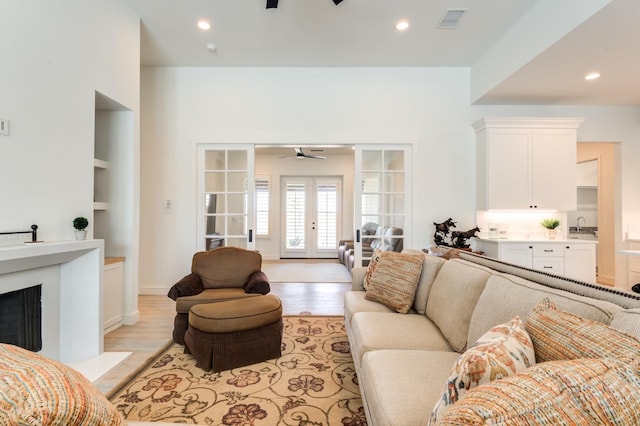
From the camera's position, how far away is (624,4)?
7.61ft

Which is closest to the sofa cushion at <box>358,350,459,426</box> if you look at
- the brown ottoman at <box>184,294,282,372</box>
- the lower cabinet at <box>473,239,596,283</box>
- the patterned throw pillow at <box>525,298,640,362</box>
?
the patterned throw pillow at <box>525,298,640,362</box>

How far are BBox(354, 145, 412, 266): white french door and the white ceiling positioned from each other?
4.29 ft

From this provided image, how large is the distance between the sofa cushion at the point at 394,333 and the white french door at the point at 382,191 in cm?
243

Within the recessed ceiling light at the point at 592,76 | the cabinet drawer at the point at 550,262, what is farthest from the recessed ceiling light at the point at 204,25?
the cabinet drawer at the point at 550,262

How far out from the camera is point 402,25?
11.4 feet

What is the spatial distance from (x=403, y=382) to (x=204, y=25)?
4041 millimetres

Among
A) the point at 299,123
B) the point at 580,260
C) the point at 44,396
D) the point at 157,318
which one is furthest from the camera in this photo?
the point at 299,123

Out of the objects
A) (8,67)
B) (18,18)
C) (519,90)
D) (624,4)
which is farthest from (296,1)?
(519,90)

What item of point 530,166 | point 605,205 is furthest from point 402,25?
point 605,205

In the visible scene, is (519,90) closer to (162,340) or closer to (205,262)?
(205,262)

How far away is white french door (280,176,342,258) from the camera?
8266 millimetres

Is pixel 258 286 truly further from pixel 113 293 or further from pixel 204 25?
pixel 204 25

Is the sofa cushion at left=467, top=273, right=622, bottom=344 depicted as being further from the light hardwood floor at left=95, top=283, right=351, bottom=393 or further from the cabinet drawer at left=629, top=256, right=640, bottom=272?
the cabinet drawer at left=629, top=256, right=640, bottom=272

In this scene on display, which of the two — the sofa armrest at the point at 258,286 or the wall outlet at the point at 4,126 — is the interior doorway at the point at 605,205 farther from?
the wall outlet at the point at 4,126
